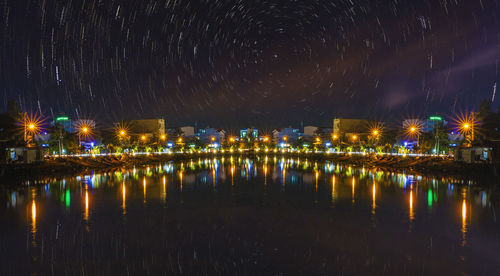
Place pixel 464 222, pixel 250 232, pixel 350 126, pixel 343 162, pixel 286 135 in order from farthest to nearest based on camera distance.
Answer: pixel 286 135 < pixel 350 126 < pixel 343 162 < pixel 464 222 < pixel 250 232

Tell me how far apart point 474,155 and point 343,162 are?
1797 cm

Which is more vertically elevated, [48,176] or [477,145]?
[477,145]

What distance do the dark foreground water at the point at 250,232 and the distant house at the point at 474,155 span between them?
10366mm

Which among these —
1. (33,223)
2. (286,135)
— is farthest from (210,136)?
(33,223)

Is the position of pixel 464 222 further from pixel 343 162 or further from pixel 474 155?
pixel 343 162

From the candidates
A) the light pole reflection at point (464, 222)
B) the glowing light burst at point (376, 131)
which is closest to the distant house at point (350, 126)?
the glowing light burst at point (376, 131)

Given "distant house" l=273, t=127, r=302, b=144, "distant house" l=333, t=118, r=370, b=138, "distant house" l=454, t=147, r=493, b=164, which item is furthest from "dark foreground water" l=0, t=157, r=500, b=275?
"distant house" l=273, t=127, r=302, b=144

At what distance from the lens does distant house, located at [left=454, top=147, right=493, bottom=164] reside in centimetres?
2694

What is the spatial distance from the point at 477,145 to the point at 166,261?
30678 millimetres

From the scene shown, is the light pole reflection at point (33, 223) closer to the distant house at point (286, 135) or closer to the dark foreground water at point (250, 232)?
the dark foreground water at point (250, 232)

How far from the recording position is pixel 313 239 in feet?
31.3

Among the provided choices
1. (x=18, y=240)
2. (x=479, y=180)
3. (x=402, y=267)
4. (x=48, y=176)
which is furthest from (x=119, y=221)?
(x=479, y=180)

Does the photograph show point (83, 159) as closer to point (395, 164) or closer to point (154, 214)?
point (154, 214)

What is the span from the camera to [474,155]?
27.1m
